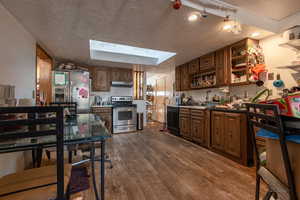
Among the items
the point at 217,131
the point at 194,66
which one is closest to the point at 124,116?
the point at 194,66

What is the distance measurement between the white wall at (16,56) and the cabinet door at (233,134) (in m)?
3.41

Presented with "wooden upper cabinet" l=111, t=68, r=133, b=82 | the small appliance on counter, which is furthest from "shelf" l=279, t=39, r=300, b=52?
the small appliance on counter

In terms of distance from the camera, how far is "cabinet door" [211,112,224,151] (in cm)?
262

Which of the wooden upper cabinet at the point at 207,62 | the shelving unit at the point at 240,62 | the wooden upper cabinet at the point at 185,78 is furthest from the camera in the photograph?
the wooden upper cabinet at the point at 185,78

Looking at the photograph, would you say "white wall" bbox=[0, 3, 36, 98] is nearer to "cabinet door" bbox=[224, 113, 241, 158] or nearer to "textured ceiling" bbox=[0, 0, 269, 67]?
"textured ceiling" bbox=[0, 0, 269, 67]

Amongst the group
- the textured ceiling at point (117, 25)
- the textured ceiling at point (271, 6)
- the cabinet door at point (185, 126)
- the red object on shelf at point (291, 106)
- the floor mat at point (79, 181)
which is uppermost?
the textured ceiling at point (271, 6)

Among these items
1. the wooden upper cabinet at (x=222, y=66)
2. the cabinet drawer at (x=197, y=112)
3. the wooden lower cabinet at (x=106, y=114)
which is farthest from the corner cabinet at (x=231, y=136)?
the wooden lower cabinet at (x=106, y=114)

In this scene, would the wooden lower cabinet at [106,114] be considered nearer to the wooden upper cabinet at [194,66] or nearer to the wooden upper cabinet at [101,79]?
the wooden upper cabinet at [101,79]

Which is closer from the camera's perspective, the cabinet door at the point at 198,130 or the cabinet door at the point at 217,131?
the cabinet door at the point at 217,131

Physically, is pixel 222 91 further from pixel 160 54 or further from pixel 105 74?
pixel 105 74

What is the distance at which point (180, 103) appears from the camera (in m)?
4.67

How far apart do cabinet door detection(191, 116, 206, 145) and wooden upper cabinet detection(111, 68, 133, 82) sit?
2790mm

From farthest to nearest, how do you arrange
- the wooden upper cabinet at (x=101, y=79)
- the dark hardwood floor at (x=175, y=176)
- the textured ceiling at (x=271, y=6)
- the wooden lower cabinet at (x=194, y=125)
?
the wooden upper cabinet at (x=101, y=79)
the wooden lower cabinet at (x=194, y=125)
the textured ceiling at (x=271, y=6)
the dark hardwood floor at (x=175, y=176)

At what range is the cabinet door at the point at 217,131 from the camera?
2.62m
